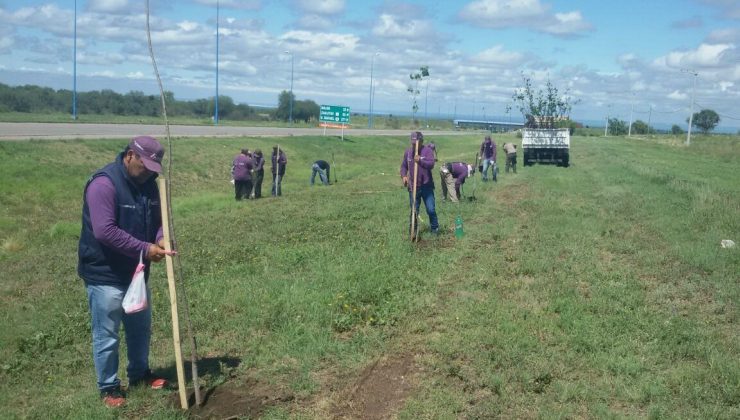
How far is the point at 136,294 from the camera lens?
4840 mm

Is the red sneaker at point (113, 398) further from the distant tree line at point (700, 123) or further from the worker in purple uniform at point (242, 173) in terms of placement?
the distant tree line at point (700, 123)

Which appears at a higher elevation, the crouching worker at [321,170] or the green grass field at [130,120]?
the green grass field at [130,120]

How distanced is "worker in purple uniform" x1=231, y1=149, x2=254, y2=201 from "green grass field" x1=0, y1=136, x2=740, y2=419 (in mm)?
4842

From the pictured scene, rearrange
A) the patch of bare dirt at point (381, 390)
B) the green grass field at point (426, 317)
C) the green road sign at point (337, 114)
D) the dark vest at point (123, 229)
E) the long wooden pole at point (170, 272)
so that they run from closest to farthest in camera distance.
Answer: the long wooden pole at point (170, 272) < the dark vest at point (123, 229) < the patch of bare dirt at point (381, 390) < the green grass field at point (426, 317) < the green road sign at point (337, 114)

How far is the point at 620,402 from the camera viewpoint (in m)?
5.03

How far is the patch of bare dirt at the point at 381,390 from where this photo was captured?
196 inches

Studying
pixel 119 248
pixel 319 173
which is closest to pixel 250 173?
pixel 319 173

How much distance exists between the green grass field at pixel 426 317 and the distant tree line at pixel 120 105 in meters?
42.8

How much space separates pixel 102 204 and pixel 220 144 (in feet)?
99.3

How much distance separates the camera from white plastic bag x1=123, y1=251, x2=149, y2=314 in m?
4.80

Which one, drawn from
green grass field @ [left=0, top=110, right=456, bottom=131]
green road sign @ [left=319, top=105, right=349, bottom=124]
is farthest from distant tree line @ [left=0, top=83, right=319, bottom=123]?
green road sign @ [left=319, top=105, right=349, bottom=124]

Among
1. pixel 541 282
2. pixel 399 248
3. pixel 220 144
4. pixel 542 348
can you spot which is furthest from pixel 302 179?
pixel 542 348

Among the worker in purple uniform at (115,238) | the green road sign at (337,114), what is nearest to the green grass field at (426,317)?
the worker in purple uniform at (115,238)

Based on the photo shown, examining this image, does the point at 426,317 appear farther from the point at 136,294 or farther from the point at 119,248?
the point at 119,248
